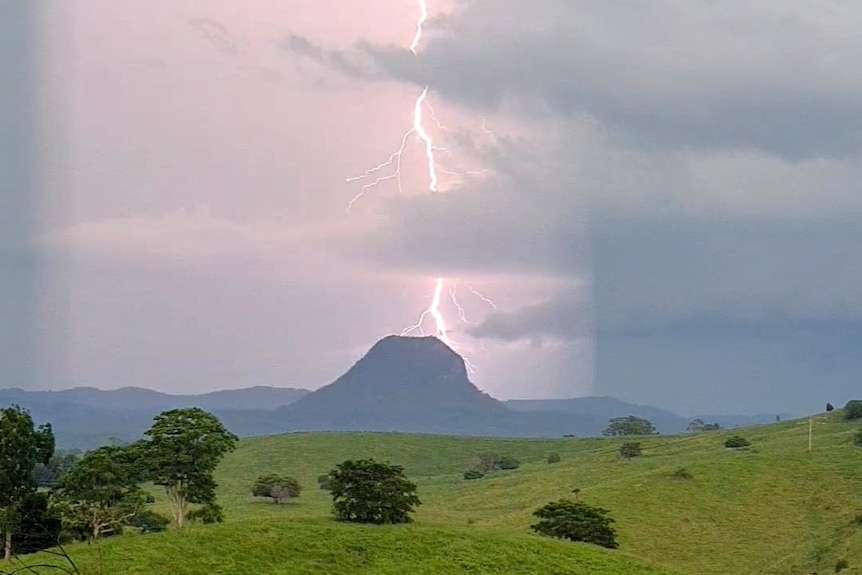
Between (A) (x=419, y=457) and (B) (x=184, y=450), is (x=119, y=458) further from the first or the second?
(A) (x=419, y=457)

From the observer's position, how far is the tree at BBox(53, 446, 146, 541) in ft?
179

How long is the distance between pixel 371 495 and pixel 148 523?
16587 mm

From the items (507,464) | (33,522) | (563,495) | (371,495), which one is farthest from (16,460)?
(507,464)

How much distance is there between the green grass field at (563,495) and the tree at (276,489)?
1.41 meters

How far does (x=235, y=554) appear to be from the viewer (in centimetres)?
5419

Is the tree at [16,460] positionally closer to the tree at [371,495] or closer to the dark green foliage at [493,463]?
the tree at [371,495]

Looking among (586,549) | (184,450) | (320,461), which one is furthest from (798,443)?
(184,450)

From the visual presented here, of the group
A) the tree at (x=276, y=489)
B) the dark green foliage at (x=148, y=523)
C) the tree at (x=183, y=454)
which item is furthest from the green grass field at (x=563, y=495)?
the dark green foliage at (x=148, y=523)

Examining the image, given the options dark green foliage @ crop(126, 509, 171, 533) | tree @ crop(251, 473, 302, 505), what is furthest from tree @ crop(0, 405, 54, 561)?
tree @ crop(251, 473, 302, 505)

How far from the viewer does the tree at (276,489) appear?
97.8 meters

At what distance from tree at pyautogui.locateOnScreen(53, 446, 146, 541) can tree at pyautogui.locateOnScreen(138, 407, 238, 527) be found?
186cm

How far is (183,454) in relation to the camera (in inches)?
2318

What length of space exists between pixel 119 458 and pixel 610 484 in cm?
5397

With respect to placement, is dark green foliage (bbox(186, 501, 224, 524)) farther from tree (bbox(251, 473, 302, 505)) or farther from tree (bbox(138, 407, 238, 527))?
tree (bbox(251, 473, 302, 505))
